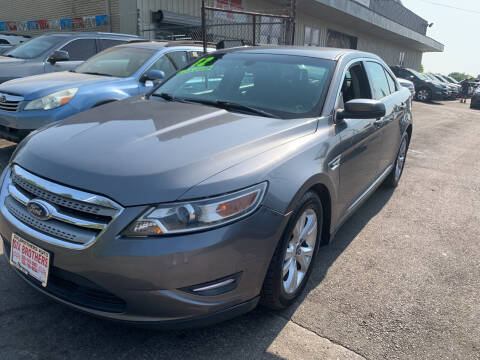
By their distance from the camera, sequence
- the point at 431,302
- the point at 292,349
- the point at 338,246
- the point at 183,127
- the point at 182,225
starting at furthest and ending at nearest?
the point at 338,246, the point at 431,302, the point at 183,127, the point at 292,349, the point at 182,225

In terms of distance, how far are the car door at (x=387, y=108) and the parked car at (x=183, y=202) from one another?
102 cm

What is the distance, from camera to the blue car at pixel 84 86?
457 centimetres

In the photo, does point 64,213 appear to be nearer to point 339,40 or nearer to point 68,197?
point 68,197

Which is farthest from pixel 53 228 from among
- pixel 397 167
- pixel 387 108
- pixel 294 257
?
pixel 397 167

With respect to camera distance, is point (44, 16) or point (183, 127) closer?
point (183, 127)

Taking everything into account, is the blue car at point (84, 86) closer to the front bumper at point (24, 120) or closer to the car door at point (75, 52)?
the front bumper at point (24, 120)

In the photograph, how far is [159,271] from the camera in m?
1.75

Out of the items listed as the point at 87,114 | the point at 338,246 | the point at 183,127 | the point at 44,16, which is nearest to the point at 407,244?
the point at 338,246

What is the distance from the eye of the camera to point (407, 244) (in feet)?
11.7

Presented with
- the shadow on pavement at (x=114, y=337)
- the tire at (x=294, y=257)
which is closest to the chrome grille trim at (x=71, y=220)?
the shadow on pavement at (x=114, y=337)

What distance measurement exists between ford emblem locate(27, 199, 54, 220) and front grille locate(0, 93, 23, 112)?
317cm

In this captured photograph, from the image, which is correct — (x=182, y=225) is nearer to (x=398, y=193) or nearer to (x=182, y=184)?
(x=182, y=184)

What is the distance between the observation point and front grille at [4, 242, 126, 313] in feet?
6.14

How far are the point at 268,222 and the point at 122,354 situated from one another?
1041 millimetres
